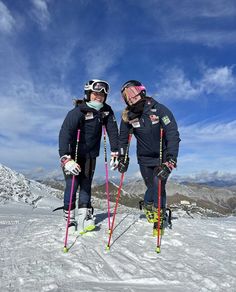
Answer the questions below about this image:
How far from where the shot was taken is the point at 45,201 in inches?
668

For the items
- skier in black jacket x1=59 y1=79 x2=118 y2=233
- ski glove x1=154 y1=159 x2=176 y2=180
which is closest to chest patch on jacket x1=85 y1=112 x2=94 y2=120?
skier in black jacket x1=59 y1=79 x2=118 y2=233

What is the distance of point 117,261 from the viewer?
5.05 m

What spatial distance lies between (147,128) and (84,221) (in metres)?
2.72

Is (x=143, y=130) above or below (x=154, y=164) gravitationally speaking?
above

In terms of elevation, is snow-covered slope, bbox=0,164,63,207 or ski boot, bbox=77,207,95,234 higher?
snow-covered slope, bbox=0,164,63,207

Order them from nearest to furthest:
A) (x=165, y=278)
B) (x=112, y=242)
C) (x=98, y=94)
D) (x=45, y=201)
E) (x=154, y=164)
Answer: (x=165, y=278) < (x=112, y=242) < (x=98, y=94) < (x=154, y=164) < (x=45, y=201)

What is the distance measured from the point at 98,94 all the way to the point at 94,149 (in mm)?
1368

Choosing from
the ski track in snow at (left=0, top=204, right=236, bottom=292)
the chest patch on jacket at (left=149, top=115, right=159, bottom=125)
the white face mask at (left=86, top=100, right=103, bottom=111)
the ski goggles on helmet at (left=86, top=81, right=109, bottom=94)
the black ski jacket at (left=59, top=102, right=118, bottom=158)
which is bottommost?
the ski track in snow at (left=0, top=204, right=236, bottom=292)

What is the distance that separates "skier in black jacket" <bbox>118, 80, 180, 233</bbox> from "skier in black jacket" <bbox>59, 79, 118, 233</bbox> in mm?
350

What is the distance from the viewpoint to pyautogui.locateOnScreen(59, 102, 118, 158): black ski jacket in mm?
7078

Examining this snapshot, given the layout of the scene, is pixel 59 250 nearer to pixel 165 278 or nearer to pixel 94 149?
pixel 165 278

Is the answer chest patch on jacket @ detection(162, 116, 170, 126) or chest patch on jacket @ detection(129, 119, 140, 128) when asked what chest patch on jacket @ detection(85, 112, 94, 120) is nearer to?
chest patch on jacket @ detection(129, 119, 140, 128)

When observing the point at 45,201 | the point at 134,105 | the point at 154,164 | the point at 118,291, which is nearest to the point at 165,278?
the point at 118,291

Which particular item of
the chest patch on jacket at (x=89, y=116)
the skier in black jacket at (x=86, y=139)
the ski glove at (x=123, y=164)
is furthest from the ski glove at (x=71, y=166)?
the ski glove at (x=123, y=164)
